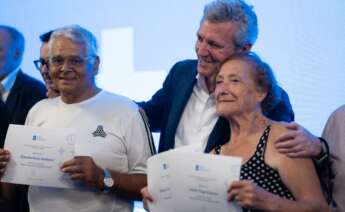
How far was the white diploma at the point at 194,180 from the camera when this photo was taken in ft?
5.21

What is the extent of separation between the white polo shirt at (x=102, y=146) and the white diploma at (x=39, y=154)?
106 millimetres

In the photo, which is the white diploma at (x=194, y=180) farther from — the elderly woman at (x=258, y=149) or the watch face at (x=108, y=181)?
the watch face at (x=108, y=181)

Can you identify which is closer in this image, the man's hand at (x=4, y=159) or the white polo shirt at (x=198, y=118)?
the man's hand at (x=4, y=159)

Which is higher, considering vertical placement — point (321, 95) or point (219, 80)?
point (219, 80)

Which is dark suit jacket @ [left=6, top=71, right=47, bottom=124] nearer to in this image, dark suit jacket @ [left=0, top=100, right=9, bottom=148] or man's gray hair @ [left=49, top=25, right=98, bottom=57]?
dark suit jacket @ [left=0, top=100, right=9, bottom=148]

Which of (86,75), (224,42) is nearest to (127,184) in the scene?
(86,75)

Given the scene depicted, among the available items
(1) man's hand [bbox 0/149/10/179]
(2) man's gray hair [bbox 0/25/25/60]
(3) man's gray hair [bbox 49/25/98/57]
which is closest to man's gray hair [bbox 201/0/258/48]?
(3) man's gray hair [bbox 49/25/98/57]

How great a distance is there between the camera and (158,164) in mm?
1714

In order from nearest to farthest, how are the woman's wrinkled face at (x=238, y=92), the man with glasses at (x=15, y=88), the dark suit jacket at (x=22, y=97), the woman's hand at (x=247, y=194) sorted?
the woman's hand at (x=247, y=194) → the woman's wrinkled face at (x=238, y=92) → the man with glasses at (x=15, y=88) → the dark suit jacket at (x=22, y=97)

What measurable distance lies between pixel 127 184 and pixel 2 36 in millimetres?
1430

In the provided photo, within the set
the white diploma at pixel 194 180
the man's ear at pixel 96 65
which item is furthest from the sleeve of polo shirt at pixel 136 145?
the white diploma at pixel 194 180

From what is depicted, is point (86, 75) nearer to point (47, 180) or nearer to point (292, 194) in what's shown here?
point (47, 180)

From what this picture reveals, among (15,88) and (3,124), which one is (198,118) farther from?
(15,88)

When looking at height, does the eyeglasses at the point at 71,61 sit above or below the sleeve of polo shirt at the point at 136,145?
above
